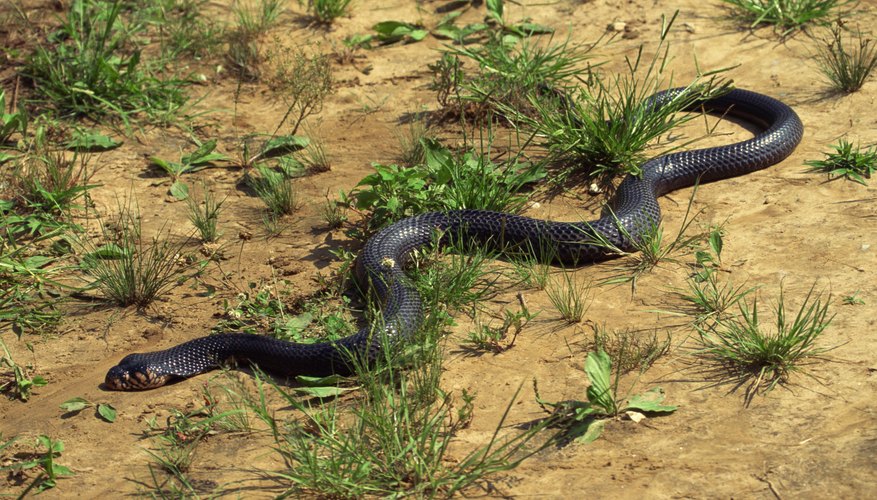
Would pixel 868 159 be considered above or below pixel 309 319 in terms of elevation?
above

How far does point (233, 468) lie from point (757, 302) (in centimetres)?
279

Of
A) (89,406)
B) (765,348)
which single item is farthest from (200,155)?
(765,348)

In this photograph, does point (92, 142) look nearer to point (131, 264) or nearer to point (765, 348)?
point (131, 264)

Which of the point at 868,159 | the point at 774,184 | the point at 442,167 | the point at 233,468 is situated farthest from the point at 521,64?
the point at 233,468

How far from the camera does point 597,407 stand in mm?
3963

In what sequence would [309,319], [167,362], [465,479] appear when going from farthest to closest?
1. [309,319]
2. [167,362]
3. [465,479]

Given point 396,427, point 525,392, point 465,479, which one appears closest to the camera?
point 465,479

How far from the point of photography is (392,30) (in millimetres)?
8234

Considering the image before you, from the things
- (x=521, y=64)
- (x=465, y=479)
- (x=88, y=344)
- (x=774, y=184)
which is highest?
(x=521, y=64)

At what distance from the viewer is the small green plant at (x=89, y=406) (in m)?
4.46

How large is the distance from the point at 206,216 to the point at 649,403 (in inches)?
127

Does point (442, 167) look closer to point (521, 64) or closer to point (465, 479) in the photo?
point (521, 64)

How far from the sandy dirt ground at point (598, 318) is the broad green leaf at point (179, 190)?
3.4 inches

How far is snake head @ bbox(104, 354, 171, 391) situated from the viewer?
4.67 meters
